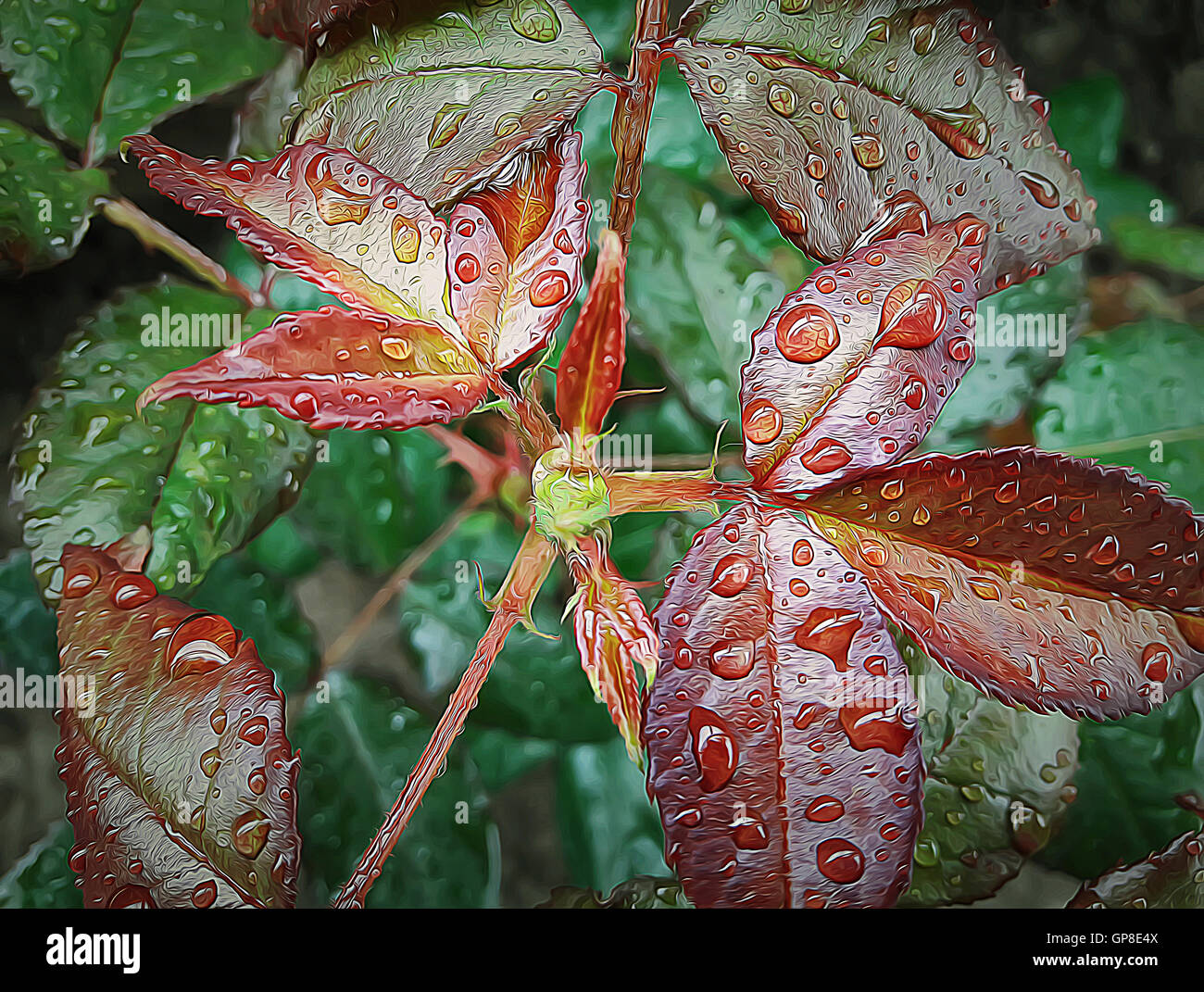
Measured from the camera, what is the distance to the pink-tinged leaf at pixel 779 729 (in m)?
0.67

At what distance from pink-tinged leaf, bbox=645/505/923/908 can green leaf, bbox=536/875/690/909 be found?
0.02 metres

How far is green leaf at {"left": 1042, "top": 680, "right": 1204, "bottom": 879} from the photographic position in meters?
0.71

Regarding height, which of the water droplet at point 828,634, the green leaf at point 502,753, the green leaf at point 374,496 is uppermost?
the green leaf at point 374,496

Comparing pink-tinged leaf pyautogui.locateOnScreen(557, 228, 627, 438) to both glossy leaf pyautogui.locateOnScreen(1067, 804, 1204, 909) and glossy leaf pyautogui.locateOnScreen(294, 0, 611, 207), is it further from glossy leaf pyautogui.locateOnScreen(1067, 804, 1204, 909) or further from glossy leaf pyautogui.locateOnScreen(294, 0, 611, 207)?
glossy leaf pyautogui.locateOnScreen(1067, 804, 1204, 909)

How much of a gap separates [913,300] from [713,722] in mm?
400

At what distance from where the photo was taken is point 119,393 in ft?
2.32

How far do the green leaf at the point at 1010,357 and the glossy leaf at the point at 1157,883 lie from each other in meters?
0.40

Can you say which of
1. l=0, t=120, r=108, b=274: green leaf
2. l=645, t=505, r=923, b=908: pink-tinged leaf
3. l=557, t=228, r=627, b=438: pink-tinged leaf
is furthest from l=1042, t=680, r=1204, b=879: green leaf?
l=0, t=120, r=108, b=274: green leaf

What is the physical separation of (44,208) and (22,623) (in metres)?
0.37

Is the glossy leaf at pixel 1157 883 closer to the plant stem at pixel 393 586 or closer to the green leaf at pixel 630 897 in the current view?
the green leaf at pixel 630 897

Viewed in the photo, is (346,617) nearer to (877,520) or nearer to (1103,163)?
(877,520)

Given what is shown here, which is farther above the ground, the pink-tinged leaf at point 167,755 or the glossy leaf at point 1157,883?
the pink-tinged leaf at point 167,755

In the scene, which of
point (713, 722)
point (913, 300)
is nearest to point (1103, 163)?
point (913, 300)

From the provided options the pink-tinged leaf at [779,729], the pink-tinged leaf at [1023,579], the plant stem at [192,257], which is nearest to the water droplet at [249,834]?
the pink-tinged leaf at [779,729]
